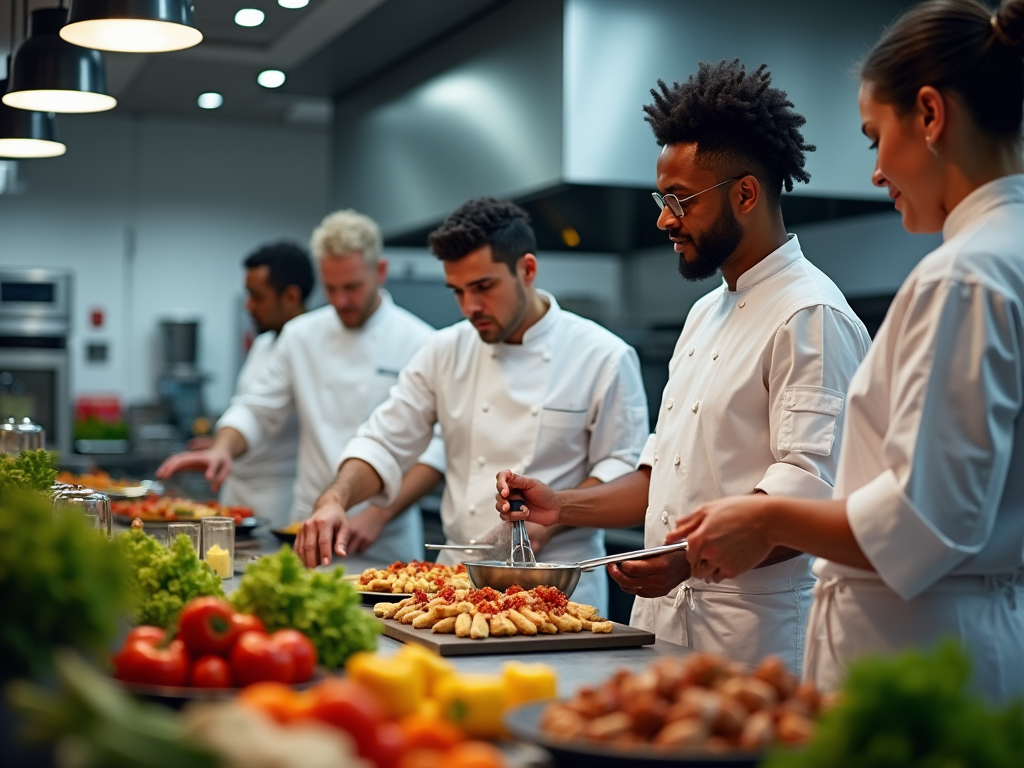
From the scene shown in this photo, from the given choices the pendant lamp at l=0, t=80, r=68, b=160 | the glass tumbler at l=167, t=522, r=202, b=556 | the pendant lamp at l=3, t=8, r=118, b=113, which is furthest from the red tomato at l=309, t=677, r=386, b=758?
the pendant lamp at l=0, t=80, r=68, b=160

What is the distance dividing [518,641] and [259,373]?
2842 millimetres

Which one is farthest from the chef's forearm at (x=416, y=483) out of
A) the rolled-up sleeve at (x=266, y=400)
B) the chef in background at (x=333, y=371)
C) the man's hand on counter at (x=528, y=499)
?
the rolled-up sleeve at (x=266, y=400)

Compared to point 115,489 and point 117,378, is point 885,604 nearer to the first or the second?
point 115,489

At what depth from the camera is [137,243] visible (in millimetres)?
8188

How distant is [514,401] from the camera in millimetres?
3051

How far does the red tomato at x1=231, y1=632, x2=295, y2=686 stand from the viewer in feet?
4.30

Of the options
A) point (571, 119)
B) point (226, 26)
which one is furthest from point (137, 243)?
point (571, 119)

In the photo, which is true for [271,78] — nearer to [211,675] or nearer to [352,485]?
[352,485]

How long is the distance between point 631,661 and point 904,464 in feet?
1.88

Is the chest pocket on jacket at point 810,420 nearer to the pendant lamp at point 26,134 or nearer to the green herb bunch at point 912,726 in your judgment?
the green herb bunch at point 912,726

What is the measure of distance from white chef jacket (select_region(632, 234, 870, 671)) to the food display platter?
101 centimetres

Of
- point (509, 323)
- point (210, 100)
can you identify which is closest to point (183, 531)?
point (509, 323)

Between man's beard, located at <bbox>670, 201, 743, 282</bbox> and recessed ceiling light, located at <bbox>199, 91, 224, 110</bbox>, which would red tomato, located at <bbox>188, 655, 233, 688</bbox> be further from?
recessed ceiling light, located at <bbox>199, 91, 224, 110</bbox>

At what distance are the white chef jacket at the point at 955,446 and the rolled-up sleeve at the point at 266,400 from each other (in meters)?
3.00
